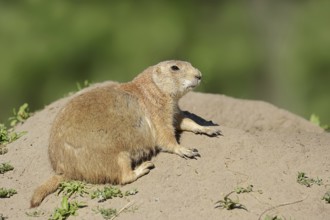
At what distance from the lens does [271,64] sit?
78.0 feet

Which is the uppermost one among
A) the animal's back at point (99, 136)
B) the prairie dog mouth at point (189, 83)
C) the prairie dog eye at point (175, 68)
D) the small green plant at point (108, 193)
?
the prairie dog eye at point (175, 68)

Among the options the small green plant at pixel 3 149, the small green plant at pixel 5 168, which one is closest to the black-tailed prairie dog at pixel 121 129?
the small green plant at pixel 5 168

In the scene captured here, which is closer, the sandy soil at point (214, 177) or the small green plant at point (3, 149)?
the sandy soil at point (214, 177)

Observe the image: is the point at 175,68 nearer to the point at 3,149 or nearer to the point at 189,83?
the point at 189,83

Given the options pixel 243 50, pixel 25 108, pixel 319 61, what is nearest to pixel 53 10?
pixel 243 50

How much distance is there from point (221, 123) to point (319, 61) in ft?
44.3

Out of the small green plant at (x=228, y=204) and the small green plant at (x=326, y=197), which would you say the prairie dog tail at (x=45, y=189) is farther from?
the small green plant at (x=326, y=197)

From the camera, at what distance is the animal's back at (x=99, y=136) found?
7855 millimetres

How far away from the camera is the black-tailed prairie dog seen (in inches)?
310

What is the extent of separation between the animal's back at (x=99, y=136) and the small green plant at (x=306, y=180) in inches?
69.9

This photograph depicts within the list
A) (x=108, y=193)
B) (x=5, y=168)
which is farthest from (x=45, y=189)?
(x=5, y=168)

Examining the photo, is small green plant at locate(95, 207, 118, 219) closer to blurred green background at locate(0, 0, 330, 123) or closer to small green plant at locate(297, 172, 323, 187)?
small green plant at locate(297, 172, 323, 187)

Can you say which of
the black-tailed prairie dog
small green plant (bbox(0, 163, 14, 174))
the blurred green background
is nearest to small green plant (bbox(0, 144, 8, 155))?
small green plant (bbox(0, 163, 14, 174))

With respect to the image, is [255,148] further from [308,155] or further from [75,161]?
[75,161]
